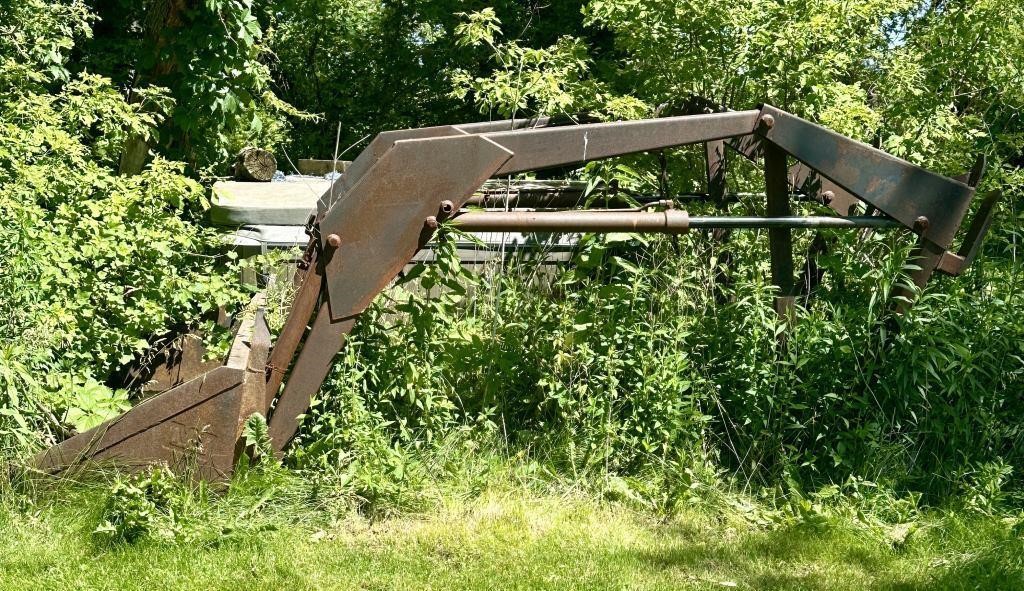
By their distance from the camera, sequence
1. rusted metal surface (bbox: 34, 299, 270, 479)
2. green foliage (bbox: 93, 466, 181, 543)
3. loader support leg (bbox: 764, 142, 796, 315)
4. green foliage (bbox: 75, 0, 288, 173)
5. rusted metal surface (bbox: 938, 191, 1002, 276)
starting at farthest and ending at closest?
1. green foliage (bbox: 75, 0, 288, 173)
2. loader support leg (bbox: 764, 142, 796, 315)
3. rusted metal surface (bbox: 938, 191, 1002, 276)
4. rusted metal surface (bbox: 34, 299, 270, 479)
5. green foliage (bbox: 93, 466, 181, 543)

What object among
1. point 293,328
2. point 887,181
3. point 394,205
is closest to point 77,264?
point 293,328

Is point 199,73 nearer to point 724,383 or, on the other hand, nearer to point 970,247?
point 724,383

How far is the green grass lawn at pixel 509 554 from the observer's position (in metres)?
4.13

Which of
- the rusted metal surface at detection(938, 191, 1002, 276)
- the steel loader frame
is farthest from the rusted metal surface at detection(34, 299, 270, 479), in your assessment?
the rusted metal surface at detection(938, 191, 1002, 276)

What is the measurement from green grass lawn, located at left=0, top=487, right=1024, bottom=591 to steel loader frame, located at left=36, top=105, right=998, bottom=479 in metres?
0.41

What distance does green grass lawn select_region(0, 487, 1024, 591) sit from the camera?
13.6 ft

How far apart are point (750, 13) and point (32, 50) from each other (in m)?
5.46

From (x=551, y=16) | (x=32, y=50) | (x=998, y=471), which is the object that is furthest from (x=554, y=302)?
(x=551, y=16)

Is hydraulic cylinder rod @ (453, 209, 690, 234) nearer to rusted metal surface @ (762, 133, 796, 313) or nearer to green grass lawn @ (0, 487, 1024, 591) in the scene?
rusted metal surface @ (762, 133, 796, 313)

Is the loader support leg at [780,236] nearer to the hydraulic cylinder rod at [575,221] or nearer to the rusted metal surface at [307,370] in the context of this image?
the hydraulic cylinder rod at [575,221]

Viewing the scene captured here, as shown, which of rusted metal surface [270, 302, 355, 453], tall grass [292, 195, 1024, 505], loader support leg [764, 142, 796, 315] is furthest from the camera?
loader support leg [764, 142, 796, 315]

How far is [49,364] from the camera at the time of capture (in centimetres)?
519

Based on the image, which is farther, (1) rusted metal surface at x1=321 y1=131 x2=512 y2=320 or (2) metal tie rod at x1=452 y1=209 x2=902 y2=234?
(2) metal tie rod at x1=452 y1=209 x2=902 y2=234

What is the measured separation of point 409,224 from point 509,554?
1616 mm
